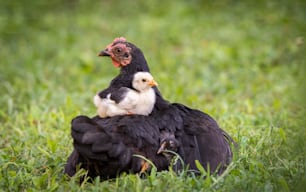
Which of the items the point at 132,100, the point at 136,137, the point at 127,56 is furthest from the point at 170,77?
the point at 136,137

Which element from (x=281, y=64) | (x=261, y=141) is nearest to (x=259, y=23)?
(x=281, y=64)

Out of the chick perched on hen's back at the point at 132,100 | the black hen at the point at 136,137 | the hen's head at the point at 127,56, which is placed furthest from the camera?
the hen's head at the point at 127,56

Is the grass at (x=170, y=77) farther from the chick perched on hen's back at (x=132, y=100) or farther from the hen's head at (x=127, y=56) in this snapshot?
the hen's head at (x=127, y=56)

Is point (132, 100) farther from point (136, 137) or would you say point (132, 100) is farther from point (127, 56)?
point (127, 56)

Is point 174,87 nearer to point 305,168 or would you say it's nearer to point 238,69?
point 238,69

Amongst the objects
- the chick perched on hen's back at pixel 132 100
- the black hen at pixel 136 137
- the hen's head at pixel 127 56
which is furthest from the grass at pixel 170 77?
the hen's head at pixel 127 56

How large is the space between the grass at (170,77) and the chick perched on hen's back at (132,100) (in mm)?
450

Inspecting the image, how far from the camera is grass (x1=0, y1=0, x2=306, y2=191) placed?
4.59 meters

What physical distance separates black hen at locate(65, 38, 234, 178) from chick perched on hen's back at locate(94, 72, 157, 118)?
0.17 ft

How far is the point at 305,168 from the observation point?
4.35 meters

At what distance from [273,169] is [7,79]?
4.57 metres

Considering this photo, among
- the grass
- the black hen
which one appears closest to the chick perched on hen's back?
the black hen

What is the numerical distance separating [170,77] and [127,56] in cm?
360

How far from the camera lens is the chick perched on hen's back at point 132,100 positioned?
449 cm
